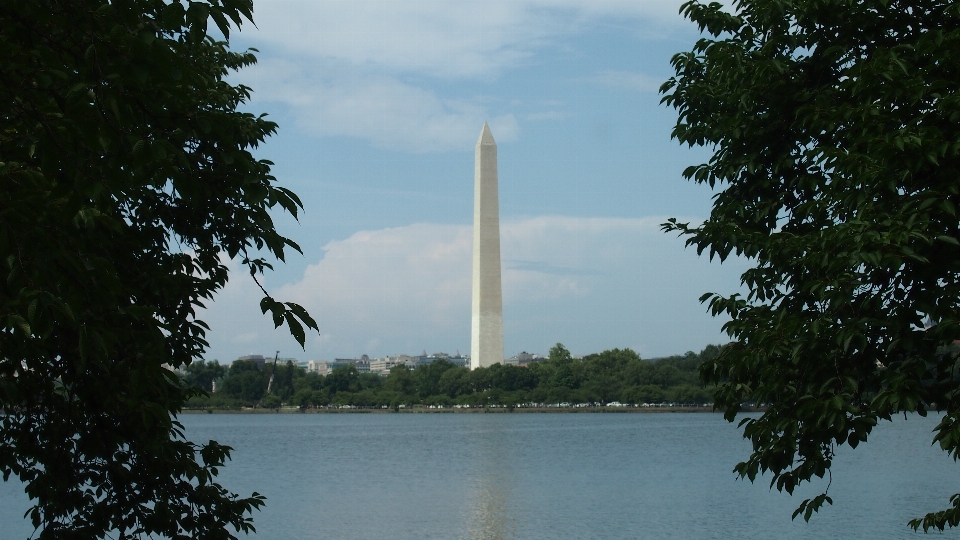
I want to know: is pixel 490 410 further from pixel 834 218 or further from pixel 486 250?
pixel 834 218

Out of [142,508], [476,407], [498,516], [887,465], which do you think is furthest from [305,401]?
[142,508]

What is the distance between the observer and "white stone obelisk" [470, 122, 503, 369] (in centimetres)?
7606

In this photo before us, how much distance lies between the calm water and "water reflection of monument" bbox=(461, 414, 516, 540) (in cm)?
6

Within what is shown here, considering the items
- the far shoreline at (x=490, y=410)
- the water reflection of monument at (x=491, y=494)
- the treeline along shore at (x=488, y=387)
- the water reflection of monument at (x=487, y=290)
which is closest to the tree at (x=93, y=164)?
the water reflection of monument at (x=491, y=494)

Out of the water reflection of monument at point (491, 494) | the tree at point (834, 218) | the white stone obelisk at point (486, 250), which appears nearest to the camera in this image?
the tree at point (834, 218)

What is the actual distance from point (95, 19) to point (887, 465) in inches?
1757

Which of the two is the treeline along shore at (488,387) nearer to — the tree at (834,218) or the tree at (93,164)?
the tree at (834,218)

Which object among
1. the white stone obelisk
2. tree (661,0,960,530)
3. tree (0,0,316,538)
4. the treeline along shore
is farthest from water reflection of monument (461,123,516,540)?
tree (0,0,316,538)

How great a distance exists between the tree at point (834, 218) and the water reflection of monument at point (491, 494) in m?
18.1

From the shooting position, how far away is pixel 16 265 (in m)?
4.34

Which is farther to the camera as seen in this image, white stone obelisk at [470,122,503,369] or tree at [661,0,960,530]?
white stone obelisk at [470,122,503,369]

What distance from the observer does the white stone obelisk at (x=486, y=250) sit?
76.1 m

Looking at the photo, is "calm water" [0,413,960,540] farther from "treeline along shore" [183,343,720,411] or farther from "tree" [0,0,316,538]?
"treeline along shore" [183,343,720,411]

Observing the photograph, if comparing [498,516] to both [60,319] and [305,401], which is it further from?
[305,401]
